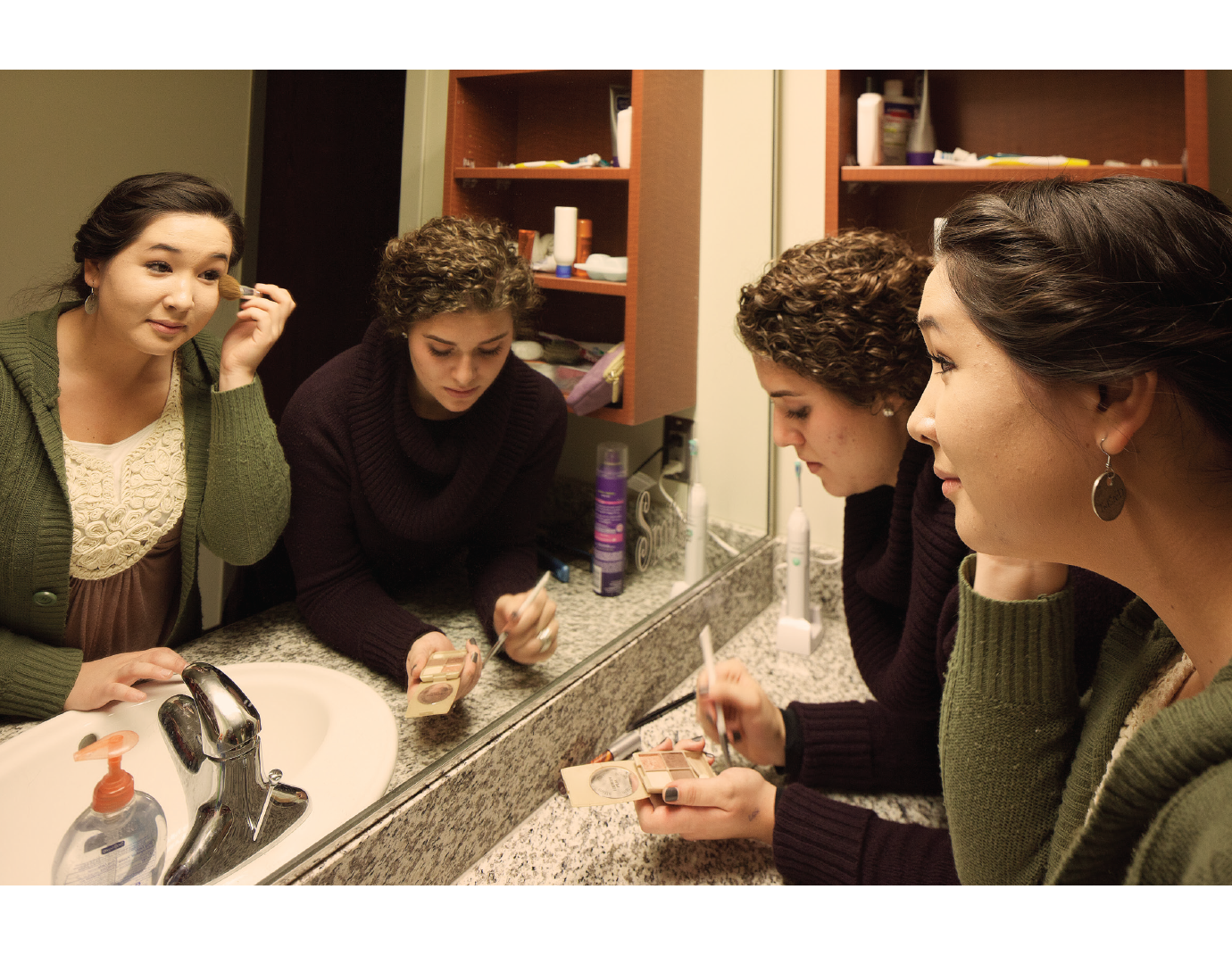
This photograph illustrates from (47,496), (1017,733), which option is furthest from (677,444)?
(47,496)

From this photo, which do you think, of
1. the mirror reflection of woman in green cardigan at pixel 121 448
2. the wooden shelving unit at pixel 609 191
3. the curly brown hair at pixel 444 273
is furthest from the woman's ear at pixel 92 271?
the wooden shelving unit at pixel 609 191

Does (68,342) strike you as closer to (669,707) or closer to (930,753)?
(669,707)

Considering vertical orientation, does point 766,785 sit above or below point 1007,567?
below

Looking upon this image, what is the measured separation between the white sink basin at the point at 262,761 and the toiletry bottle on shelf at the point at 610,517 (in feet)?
1.38

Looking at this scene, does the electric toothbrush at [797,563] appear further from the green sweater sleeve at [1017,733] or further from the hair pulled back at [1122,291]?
the hair pulled back at [1122,291]

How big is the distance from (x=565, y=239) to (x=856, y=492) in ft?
1.69

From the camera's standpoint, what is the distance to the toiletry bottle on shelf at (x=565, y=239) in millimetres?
956

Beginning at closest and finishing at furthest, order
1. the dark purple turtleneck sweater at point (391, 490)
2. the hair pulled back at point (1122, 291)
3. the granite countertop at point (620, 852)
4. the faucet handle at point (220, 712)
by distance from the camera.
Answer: the hair pulled back at point (1122, 291) < the faucet handle at point (220, 712) < the dark purple turtleneck sweater at point (391, 490) < the granite countertop at point (620, 852)

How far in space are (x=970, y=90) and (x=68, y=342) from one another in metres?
1.30

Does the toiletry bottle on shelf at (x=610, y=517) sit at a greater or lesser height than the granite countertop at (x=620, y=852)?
greater

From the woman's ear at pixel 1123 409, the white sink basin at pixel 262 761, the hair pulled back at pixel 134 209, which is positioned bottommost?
the white sink basin at pixel 262 761

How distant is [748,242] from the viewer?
1.38 metres

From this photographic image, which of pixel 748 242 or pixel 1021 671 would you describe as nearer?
pixel 1021 671
